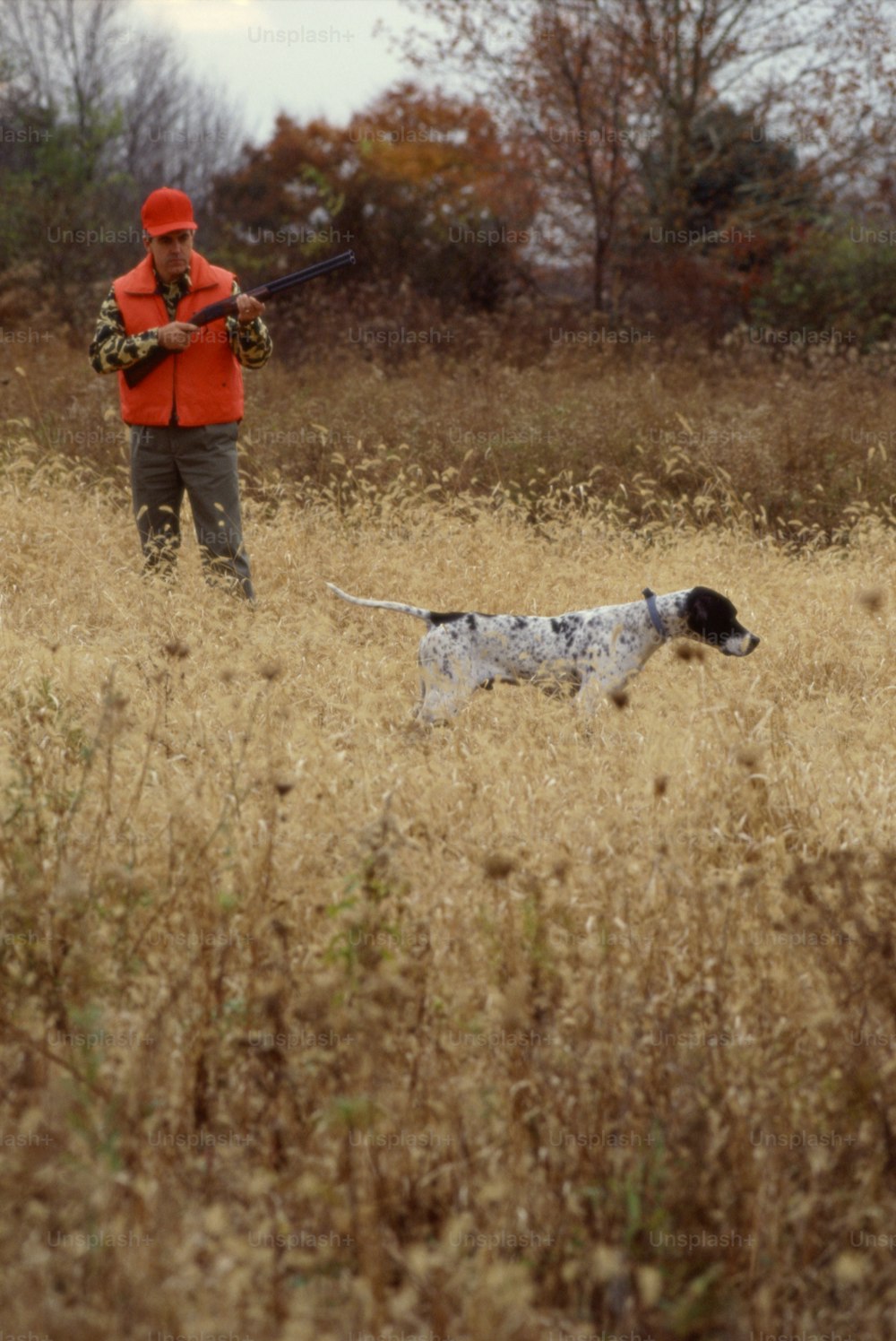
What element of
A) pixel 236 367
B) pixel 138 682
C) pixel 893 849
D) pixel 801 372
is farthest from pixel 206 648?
pixel 801 372

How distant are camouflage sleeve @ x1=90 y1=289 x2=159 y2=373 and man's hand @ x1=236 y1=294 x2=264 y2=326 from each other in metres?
0.41

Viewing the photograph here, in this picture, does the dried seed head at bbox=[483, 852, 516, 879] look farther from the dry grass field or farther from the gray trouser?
the gray trouser

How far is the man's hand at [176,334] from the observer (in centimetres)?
617

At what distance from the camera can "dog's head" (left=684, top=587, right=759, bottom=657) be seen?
199 inches

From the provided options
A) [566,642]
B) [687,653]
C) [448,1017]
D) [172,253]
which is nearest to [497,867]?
[448,1017]

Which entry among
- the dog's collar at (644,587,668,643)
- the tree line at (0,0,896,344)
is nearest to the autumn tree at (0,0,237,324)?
the tree line at (0,0,896,344)

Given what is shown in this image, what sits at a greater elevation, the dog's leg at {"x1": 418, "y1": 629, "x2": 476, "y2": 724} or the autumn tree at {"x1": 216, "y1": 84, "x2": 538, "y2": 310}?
the autumn tree at {"x1": 216, "y1": 84, "x2": 538, "y2": 310}

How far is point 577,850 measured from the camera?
11.5 feet

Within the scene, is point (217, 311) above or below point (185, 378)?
above

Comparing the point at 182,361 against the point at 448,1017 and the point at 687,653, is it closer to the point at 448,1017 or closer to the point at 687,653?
the point at 687,653

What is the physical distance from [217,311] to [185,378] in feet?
1.28

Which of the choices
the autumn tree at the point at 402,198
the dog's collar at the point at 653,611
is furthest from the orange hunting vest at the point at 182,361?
the autumn tree at the point at 402,198

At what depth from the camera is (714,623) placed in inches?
200

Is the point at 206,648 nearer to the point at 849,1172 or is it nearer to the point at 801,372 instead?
the point at 849,1172
